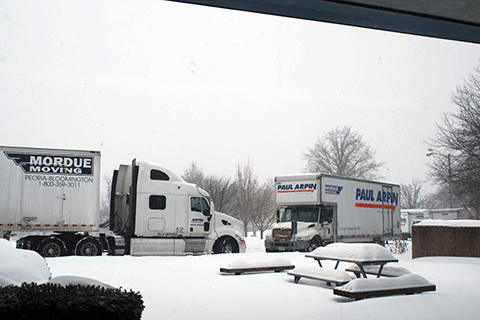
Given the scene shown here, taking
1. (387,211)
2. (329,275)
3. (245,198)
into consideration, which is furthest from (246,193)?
(329,275)

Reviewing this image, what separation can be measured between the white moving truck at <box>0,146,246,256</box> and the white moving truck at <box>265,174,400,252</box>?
2677mm

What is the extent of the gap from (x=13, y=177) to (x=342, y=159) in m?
42.9

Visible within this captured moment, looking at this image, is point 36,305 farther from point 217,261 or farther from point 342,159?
point 342,159

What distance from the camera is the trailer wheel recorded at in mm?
16987

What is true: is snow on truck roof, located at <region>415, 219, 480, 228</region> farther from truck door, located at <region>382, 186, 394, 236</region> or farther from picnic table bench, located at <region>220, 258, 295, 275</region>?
truck door, located at <region>382, 186, 394, 236</region>

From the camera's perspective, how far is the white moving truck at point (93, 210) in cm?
1652

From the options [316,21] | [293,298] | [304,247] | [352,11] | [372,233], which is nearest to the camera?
[352,11]

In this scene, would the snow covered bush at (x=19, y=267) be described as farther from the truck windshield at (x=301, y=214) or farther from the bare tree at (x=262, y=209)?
the bare tree at (x=262, y=209)

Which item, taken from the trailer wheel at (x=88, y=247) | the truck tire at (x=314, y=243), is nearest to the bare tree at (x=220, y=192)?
the truck tire at (x=314, y=243)

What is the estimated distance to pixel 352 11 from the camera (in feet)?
21.9

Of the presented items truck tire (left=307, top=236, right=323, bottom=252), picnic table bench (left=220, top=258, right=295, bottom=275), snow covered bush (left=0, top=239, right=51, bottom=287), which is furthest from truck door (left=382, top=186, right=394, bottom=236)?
snow covered bush (left=0, top=239, right=51, bottom=287)

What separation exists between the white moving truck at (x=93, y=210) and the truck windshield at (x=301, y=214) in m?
3.41

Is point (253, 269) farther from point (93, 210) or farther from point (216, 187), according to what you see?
point (216, 187)

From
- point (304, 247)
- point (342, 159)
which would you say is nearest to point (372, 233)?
point (304, 247)
